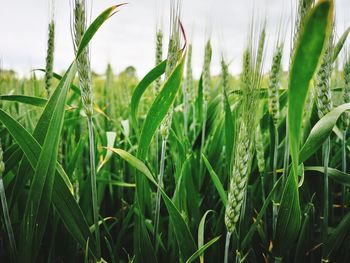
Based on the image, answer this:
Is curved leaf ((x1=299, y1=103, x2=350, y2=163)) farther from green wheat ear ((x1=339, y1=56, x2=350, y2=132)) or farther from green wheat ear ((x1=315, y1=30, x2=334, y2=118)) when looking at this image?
green wheat ear ((x1=339, y1=56, x2=350, y2=132))

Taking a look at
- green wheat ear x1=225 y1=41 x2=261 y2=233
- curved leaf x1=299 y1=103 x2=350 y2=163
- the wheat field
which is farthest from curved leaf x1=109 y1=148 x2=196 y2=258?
curved leaf x1=299 y1=103 x2=350 y2=163

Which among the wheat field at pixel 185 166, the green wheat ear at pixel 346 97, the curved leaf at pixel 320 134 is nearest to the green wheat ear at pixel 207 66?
the wheat field at pixel 185 166

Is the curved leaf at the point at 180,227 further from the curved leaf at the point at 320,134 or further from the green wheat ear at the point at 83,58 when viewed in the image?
the curved leaf at the point at 320,134

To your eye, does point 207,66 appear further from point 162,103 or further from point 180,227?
point 180,227

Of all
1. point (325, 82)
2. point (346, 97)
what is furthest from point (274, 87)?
point (346, 97)

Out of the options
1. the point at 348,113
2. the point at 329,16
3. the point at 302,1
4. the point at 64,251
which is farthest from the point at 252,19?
the point at 64,251

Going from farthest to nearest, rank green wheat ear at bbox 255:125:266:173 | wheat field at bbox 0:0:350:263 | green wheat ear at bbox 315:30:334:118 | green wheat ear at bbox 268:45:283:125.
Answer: green wheat ear at bbox 255:125:266:173
green wheat ear at bbox 268:45:283:125
green wheat ear at bbox 315:30:334:118
wheat field at bbox 0:0:350:263

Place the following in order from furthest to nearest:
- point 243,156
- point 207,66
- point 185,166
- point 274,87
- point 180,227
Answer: point 207,66, point 185,166, point 274,87, point 180,227, point 243,156

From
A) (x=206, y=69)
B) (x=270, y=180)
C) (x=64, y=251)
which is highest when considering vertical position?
(x=206, y=69)

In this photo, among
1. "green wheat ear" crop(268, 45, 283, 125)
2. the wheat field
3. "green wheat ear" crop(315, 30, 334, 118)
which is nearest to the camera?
the wheat field

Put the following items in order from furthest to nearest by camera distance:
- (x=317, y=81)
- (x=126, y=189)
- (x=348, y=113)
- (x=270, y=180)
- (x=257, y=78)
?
(x=126, y=189) < (x=270, y=180) < (x=348, y=113) < (x=317, y=81) < (x=257, y=78)

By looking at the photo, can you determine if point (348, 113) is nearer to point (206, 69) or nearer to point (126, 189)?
point (206, 69)

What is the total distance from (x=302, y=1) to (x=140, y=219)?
2.47ft

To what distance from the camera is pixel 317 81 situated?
82 centimetres
